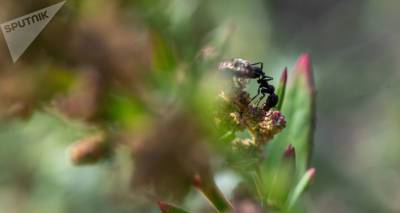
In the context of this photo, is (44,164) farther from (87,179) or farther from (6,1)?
(6,1)

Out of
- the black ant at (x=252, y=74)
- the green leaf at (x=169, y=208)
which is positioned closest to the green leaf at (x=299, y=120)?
the black ant at (x=252, y=74)

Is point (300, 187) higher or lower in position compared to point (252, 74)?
lower

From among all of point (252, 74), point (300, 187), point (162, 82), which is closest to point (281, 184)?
point (300, 187)

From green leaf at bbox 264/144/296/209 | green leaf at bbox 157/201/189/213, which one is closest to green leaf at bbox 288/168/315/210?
green leaf at bbox 264/144/296/209

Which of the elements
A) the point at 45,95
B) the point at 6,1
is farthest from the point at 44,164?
the point at 6,1

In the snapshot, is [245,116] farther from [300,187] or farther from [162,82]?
[162,82]

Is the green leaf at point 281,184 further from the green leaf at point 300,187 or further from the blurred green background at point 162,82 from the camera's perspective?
the blurred green background at point 162,82
